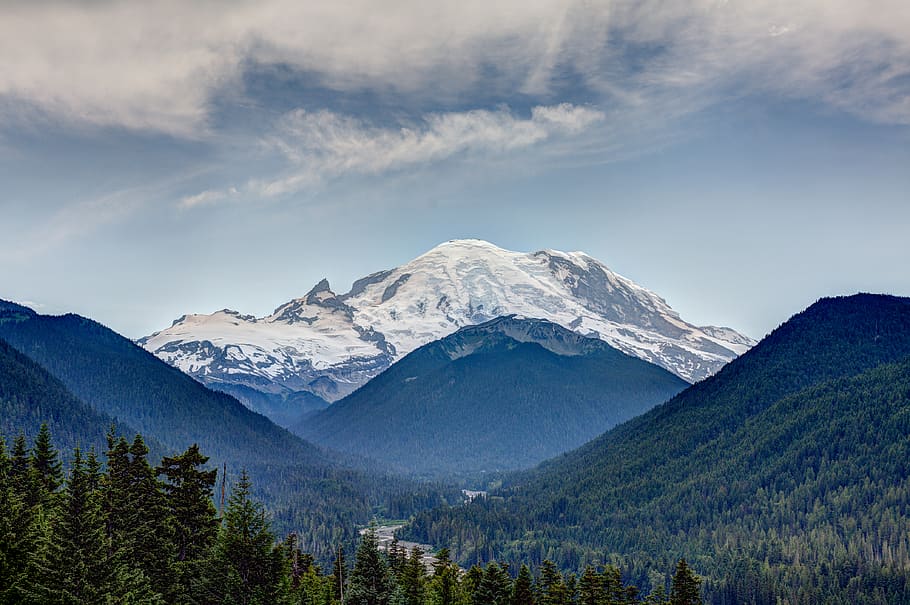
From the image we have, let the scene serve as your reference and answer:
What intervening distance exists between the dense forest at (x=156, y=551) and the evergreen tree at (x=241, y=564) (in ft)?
0.27

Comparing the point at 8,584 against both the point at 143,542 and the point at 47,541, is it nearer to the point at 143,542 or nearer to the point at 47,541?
the point at 47,541

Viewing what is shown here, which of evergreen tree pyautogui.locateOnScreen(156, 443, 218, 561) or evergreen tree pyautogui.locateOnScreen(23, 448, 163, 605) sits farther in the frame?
evergreen tree pyautogui.locateOnScreen(156, 443, 218, 561)

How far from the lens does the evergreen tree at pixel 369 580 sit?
253 feet

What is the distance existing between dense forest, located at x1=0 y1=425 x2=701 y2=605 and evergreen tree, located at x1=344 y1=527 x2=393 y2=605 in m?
0.09

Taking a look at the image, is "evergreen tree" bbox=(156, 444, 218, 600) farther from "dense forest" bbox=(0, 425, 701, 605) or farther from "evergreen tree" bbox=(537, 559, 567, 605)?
"evergreen tree" bbox=(537, 559, 567, 605)

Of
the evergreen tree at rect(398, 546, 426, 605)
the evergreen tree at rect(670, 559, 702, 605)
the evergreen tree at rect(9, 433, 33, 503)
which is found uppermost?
the evergreen tree at rect(9, 433, 33, 503)

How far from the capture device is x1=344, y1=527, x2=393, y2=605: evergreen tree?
7700cm

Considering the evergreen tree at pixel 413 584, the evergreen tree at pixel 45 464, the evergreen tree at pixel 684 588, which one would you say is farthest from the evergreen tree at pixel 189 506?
the evergreen tree at pixel 684 588

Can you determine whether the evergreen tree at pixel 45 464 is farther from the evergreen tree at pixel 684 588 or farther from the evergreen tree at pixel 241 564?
the evergreen tree at pixel 684 588

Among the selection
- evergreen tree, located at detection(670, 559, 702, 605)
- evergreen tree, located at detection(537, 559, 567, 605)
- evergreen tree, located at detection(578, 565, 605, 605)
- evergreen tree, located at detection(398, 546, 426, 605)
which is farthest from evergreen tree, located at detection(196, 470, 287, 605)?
evergreen tree, located at detection(670, 559, 702, 605)

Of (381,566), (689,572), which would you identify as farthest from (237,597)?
(689,572)

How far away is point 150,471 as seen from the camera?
3022 inches

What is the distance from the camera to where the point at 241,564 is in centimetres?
6844

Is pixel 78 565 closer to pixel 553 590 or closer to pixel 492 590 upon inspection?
pixel 492 590
